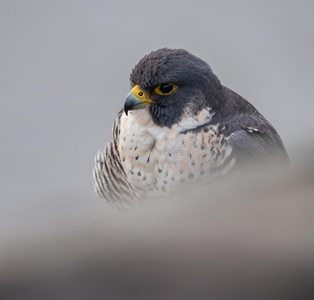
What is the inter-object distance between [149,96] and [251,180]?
6.16ft

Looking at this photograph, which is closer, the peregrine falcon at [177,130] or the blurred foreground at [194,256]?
the blurred foreground at [194,256]

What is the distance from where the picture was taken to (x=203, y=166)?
2.35 metres

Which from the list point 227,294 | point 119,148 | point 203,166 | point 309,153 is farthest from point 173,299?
point 119,148

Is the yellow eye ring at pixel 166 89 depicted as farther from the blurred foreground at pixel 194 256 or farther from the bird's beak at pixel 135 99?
the blurred foreground at pixel 194 256

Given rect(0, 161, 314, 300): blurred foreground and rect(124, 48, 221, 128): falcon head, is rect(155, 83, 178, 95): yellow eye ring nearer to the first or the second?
rect(124, 48, 221, 128): falcon head

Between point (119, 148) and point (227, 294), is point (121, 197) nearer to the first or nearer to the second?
point (119, 148)

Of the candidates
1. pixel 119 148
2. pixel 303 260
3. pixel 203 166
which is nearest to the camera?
pixel 303 260

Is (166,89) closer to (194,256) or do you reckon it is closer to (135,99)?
(135,99)

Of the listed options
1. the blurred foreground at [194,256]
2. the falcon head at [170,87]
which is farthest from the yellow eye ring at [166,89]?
the blurred foreground at [194,256]

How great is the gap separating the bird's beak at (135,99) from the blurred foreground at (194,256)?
73.3 inches

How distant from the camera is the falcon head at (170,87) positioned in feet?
7.72

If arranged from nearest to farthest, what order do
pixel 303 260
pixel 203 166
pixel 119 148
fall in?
pixel 303 260 → pixel 203 166 → pixel 119 148

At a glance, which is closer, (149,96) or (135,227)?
(135,227)

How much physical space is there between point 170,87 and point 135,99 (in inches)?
5.8
